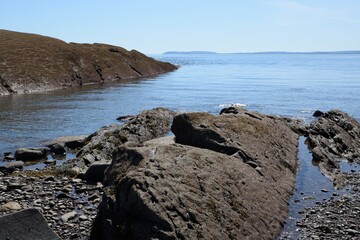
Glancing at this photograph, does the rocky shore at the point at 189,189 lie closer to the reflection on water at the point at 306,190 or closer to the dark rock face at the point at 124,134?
A: the dark rock face at the point at 124,134

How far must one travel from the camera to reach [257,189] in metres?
18.0

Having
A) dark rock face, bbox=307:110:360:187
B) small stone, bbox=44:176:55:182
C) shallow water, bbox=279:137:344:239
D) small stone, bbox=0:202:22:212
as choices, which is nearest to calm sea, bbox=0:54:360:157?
small stone, bbox=44:176:55:182

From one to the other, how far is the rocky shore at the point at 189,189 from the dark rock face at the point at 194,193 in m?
0.04

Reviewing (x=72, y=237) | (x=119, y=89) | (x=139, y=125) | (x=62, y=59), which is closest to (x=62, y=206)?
(x=72, y=237)

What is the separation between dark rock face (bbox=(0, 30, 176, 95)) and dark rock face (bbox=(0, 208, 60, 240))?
202 feet

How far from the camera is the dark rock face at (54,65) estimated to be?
76875mm

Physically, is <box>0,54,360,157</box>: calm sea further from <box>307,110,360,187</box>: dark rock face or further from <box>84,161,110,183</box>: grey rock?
<box>307,110,360,187</box>: dark rock face

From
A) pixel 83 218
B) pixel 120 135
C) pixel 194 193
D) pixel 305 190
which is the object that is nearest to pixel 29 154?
pixel 120 135

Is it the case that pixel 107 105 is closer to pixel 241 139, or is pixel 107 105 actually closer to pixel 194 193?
pixel 241 139

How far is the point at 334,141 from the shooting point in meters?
32.7

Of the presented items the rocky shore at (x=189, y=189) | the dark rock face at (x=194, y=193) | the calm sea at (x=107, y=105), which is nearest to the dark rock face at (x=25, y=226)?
the rocky shore at (x=189, y=189)

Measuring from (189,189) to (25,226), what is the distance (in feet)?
18.9

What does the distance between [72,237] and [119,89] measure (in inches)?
2664

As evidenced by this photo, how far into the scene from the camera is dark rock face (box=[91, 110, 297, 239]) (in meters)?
13.6
